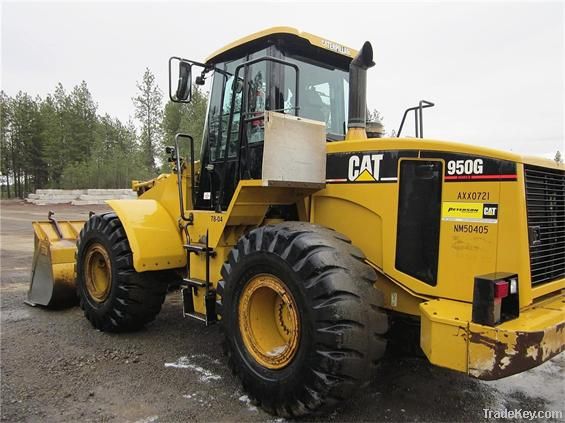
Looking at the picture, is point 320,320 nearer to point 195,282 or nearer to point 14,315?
point 195,282

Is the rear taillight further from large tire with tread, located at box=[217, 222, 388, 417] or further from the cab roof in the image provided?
the cab roof

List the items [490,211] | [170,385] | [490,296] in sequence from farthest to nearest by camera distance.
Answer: [170,385]
[490,211]
[490,296]

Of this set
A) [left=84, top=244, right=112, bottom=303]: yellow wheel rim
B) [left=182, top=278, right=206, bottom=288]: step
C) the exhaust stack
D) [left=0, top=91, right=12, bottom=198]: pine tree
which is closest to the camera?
the exhaust stack

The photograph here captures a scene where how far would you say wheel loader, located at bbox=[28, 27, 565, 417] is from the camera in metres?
2.92

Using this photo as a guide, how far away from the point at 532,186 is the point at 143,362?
3734mm

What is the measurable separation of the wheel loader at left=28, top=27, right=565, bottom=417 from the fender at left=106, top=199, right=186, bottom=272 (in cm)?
2

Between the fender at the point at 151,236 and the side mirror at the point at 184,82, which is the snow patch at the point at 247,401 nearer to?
the fender at the point at 151,236

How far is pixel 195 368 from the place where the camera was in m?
4.30

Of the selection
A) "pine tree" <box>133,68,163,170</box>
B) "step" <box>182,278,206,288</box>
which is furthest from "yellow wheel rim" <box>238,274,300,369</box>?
"pine tree" <box>133,68,163,170</box>

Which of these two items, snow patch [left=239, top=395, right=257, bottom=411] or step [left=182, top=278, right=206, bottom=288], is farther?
step [left=182, top=278, right=206, bottom=288]

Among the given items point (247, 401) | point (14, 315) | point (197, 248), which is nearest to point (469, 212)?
point (247, 401)

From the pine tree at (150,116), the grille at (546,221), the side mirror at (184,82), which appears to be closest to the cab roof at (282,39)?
the side mirror at (184,82)

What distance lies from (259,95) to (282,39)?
0.56 meters

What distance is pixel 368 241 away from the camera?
3590mm
